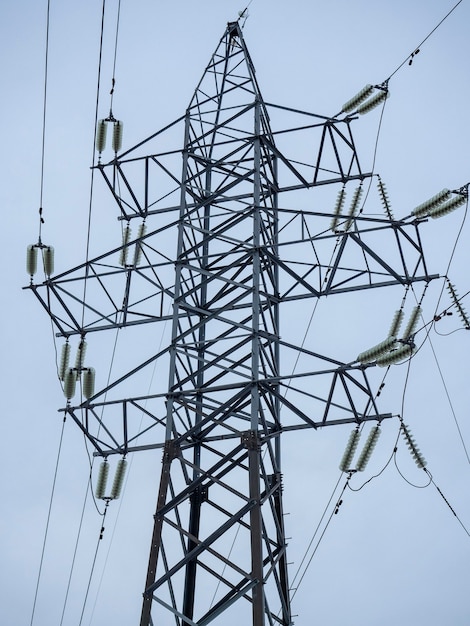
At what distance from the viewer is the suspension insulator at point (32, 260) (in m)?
22.2

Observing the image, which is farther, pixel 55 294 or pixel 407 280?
pixel 55 294

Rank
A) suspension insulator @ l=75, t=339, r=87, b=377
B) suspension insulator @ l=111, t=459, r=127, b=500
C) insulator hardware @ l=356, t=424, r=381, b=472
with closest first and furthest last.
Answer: insulator hardware @ l=356, t=424, r=381, b=472
suspension insulator @ l=111, t=459, r=127, b=500
suspension insulator @ l=75, t=339, r=87, b=377

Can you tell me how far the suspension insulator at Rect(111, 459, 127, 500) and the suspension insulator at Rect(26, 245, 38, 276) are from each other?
527 cm

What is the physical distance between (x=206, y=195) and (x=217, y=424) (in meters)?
6.70

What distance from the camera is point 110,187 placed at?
23.5m

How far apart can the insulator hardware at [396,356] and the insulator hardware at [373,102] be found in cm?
709

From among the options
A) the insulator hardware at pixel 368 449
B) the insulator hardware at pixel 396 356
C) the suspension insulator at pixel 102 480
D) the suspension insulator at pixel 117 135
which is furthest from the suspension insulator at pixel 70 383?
the insulator hardware at pixel 396 356

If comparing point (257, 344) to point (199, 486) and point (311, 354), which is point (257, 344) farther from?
point (199, 486)

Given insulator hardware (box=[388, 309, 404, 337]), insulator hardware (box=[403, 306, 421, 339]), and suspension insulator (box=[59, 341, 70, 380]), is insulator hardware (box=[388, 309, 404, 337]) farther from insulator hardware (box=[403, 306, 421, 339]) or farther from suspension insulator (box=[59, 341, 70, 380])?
suspension insulator (box=[59, 341, 70, 380])

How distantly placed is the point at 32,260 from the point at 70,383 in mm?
3219

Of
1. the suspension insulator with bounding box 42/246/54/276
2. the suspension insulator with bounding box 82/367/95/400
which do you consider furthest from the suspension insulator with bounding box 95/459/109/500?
the suspension insulator with bounding box 42/246/54/276

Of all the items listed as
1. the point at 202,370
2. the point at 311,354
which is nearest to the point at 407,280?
the point at 311,354

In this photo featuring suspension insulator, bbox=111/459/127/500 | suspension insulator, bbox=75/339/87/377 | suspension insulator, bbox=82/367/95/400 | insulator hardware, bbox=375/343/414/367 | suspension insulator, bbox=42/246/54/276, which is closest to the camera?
insulator hardware, bbox=375/343/414/367

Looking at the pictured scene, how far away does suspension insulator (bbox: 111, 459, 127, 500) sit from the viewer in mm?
19859
